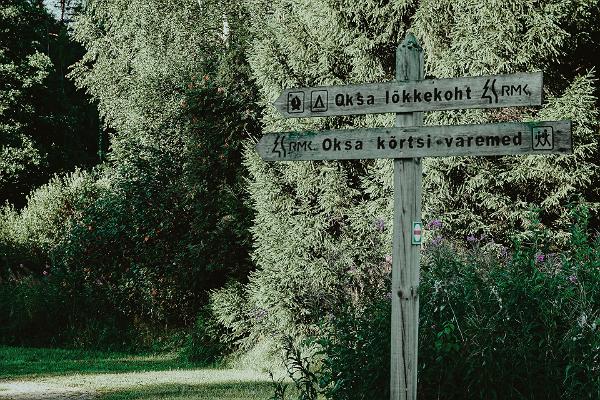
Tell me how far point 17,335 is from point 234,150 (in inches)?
256

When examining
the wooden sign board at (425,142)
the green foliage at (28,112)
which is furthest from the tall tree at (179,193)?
the green foliage at (28,112)

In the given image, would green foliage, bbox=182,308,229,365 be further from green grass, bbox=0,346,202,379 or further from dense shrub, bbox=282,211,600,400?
dense shrub, bbox=282,211,600,400

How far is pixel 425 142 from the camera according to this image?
5.02 meters

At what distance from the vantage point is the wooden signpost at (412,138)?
489cm

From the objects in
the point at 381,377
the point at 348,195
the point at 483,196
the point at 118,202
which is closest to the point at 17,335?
the point at 118,202

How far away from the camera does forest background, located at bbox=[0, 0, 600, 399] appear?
638cm

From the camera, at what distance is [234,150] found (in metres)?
16.1

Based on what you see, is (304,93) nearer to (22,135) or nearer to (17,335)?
(17,335)

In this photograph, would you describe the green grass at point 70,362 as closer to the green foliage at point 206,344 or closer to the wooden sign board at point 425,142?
the green foliage at point 206,344

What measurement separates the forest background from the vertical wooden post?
0.97m

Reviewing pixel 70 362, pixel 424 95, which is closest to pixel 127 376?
pixel 70 362

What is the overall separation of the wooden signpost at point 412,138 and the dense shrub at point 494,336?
939 millimetres

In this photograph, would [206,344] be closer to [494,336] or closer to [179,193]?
[179,193]

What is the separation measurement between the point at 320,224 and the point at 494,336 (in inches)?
292
